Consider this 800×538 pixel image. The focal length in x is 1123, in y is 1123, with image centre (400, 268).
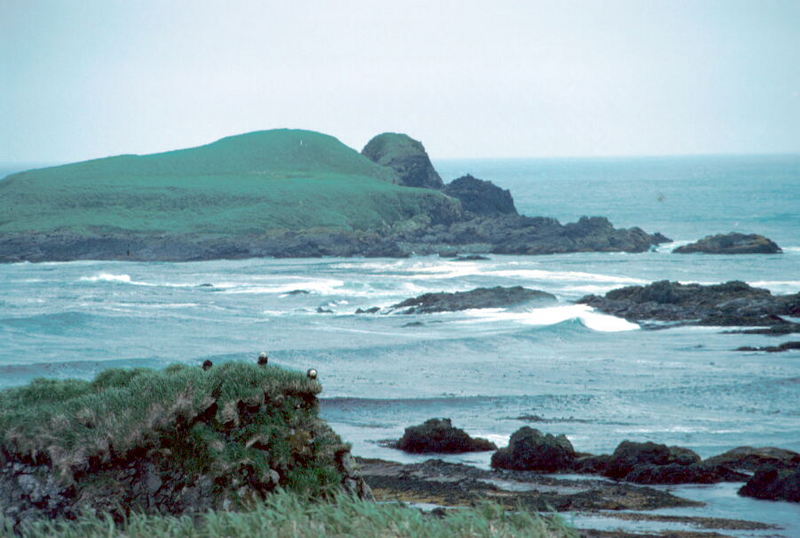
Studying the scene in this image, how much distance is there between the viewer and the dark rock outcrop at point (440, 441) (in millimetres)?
16656

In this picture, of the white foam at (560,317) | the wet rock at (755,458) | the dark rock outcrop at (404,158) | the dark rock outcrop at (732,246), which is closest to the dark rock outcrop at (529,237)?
the dark rock outcrop at (732,246)

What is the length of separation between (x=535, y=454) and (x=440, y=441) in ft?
7.49

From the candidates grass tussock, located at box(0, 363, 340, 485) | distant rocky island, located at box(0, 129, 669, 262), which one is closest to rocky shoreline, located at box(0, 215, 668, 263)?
distant rocky island, located at box(0, 129, 669, 262)

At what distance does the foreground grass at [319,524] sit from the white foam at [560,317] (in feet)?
97.8

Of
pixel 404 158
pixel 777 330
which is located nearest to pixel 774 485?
pixel 777 330

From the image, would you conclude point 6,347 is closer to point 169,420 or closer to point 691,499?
point 691,499

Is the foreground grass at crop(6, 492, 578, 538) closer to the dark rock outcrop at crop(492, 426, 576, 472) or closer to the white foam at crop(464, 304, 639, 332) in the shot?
the dark rock outcrop at crop(492, 426, 576, 472)

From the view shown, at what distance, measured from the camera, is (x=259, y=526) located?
6.53m

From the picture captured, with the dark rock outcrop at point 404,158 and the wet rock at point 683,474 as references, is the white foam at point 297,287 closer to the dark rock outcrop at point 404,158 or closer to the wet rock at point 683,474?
the wet rock at point 683,474

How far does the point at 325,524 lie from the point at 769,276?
49834 millimetres

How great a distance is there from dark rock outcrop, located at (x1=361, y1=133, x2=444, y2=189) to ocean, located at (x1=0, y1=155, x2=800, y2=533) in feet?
106

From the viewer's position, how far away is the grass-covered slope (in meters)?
7.21

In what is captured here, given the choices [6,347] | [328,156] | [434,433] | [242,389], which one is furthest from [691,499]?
[328,156]

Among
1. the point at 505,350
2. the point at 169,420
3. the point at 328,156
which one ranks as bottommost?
the point at 505,350
